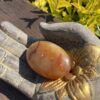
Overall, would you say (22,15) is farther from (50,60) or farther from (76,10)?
(50,60)

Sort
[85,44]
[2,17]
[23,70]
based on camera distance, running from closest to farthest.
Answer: [85,44] < [23,70] < [2,17]

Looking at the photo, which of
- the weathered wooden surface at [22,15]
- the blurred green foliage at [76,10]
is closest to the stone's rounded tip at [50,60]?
the weathered wooden surface at [22,15]

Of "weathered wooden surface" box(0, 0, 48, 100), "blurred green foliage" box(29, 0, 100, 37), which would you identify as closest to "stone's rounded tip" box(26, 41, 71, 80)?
"weathered wooden surface" box(0, 0, 48, 100)

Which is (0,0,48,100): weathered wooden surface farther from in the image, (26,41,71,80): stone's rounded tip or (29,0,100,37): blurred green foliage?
(26,41,71,80): stone's rounded tip

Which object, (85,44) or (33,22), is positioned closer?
(85,44)

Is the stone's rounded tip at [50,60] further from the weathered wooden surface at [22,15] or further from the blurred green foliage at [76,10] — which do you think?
the blurred green foliage at [76,10]

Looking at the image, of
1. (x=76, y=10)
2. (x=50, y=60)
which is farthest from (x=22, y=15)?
(x=50, y=60)

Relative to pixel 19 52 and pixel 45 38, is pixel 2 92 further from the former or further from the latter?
pixel 45 38

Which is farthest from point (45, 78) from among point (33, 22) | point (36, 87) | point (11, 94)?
point (33, 22)
